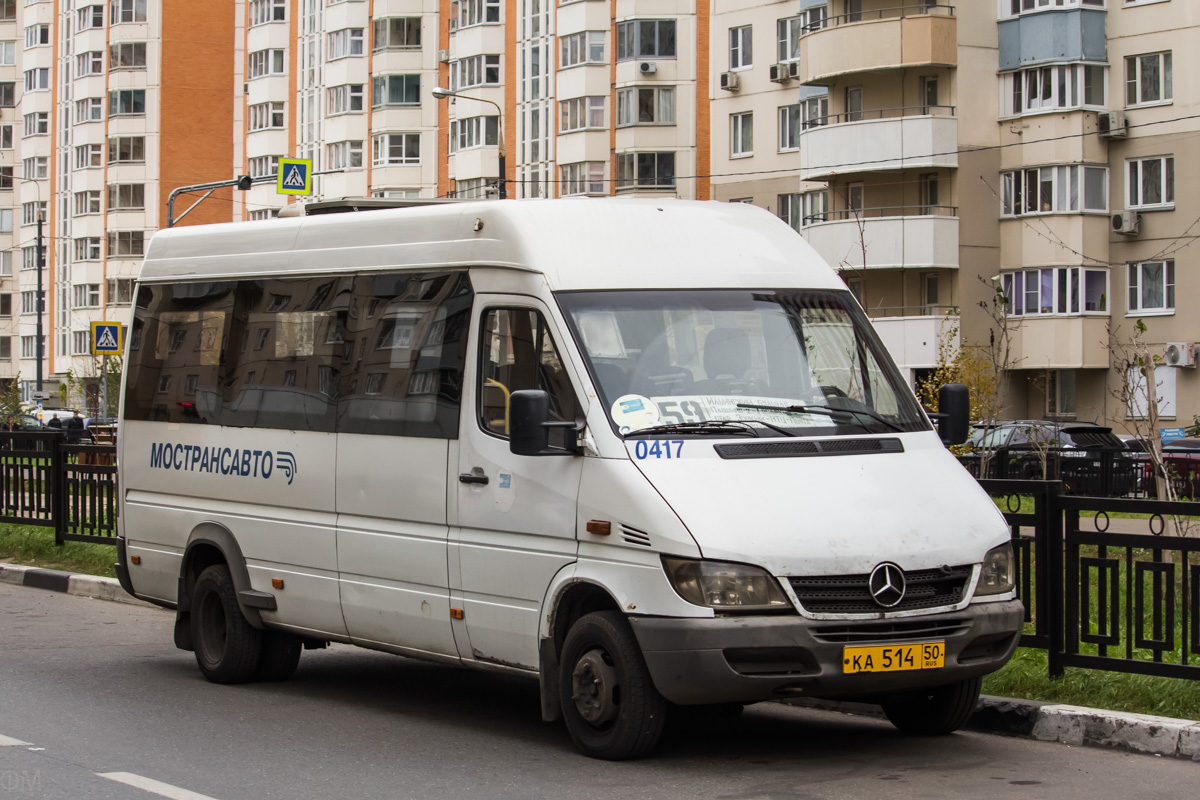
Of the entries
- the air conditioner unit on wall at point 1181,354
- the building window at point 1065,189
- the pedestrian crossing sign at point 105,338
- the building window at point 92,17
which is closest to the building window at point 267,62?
the building window at point 92,17

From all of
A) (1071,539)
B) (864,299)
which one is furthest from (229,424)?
(864,299)

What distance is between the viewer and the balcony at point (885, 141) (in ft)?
166

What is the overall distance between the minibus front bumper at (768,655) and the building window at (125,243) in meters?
87.5

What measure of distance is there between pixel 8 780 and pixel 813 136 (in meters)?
47.4

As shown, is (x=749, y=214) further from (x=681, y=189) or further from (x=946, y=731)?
(x=681, y=189)

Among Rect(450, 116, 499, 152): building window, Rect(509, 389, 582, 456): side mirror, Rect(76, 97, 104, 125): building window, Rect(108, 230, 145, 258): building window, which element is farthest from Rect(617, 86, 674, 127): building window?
Rect(509, 389, 582, 456): side mirror

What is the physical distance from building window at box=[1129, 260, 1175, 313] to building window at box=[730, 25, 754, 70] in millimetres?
16232

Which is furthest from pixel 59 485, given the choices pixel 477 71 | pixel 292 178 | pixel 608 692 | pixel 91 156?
pixel 91 156

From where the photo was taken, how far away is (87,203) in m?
93.9

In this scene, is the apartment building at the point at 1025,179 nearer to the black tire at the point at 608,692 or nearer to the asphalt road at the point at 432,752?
the asphalt road at the point at 432,752

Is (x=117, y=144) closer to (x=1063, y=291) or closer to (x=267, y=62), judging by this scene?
(x=267, y=62)

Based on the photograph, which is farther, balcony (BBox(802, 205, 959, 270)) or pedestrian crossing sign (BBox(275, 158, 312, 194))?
balcony (BBox(802, 205, 959, 270))

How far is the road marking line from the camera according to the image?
7.25 m

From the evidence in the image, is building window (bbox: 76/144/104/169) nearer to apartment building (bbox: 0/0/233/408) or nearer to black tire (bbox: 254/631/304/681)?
apartment building (bbox: 0/0/233/408)
